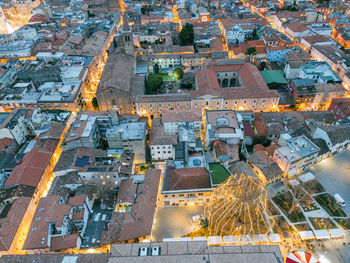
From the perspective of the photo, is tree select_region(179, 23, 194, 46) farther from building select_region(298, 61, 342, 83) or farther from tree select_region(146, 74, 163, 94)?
building select_region(298, 61, 342, 83)

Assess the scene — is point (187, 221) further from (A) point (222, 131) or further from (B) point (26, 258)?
(B) point (26, 258)

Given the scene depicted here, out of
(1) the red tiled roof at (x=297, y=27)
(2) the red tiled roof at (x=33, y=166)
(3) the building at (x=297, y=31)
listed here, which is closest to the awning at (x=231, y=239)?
(2) the red tiled roof at (x=33, y=166)

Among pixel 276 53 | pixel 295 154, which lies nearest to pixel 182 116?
pixel 295 154

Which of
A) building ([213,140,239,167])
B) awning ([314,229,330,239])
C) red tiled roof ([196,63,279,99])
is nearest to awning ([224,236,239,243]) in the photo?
awning ([314,229,330,239])

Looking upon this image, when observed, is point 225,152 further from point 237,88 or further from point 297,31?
point 297,31

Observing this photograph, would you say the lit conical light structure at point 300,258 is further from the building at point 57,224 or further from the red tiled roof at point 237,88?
the red tiled roof at point 237,88

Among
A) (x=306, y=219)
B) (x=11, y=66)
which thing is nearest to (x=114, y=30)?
(x=11, y=66)

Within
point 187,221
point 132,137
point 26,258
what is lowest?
point 187,221
